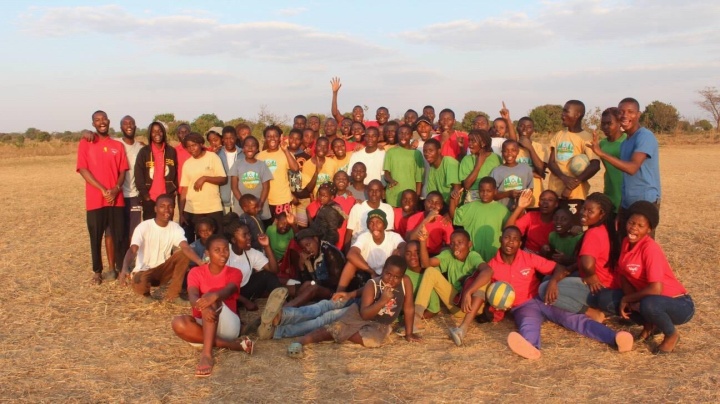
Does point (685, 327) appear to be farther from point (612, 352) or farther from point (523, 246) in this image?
point (523, 246)

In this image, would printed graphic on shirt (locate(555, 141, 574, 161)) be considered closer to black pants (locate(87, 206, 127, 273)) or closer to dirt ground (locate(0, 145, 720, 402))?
dirt ground (locate(0, 145, 720, 402))

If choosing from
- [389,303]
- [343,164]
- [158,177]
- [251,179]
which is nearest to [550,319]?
[389,303]

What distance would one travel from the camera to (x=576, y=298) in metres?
5.80

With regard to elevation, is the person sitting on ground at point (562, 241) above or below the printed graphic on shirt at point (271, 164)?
below

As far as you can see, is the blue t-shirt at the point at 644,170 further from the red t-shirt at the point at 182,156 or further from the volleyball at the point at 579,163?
the red t-shirt at the point at 182,156

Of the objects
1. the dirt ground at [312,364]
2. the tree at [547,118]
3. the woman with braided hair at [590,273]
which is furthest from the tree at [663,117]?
the woman with braided hair at [590,273]

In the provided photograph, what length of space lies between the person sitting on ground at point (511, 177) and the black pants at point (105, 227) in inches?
194

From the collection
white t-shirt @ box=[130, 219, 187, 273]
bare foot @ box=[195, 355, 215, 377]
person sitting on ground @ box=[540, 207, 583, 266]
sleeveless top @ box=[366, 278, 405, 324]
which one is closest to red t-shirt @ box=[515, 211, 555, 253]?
person sitting on ground @ box=[540, 207, 583, 266]

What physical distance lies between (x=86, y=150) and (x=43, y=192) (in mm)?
11956

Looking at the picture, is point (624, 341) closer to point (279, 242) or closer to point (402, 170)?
point (402, 170)

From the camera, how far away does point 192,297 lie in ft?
17.2

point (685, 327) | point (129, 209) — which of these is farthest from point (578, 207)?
point (129, 209)

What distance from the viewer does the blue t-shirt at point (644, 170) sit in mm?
5727

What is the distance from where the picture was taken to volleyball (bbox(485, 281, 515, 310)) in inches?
224
